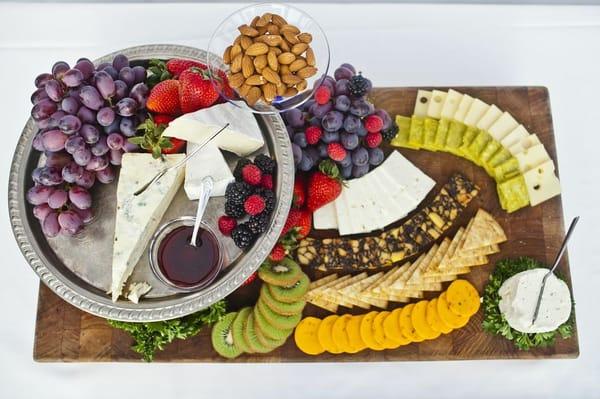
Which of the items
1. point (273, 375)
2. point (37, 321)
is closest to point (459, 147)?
point (273, 375)

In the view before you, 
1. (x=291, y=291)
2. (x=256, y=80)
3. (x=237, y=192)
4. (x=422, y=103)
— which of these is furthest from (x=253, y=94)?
(x=422, y=103)

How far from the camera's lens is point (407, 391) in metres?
1.84

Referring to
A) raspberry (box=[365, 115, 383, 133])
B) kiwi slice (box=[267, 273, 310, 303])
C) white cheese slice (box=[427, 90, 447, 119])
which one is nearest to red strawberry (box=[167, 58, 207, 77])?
raspberry (box=[365, 115, 383, 133])

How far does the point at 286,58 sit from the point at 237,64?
128 millimetres

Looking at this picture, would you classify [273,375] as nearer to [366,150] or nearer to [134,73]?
[366,150]

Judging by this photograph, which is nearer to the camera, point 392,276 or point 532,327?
point 532,327

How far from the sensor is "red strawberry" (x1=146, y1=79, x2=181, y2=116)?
1.48 meters

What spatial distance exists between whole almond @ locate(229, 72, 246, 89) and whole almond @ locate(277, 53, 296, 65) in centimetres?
11

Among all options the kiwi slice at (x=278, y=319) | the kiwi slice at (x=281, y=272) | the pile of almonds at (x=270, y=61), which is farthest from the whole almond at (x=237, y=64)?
the kiwi slice at (x=278, y=319)

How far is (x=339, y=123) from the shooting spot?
5.44 feet

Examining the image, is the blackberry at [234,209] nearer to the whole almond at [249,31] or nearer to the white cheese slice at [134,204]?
Answer: the white cheese slice at [134,204]

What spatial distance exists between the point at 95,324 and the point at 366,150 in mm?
969

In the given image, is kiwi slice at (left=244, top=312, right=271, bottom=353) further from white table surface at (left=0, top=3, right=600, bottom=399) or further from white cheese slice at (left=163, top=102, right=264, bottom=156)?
white table surface at (left=0, top=3, right=600, bottom=399)

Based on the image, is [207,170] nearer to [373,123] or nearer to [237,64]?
[237,64]
